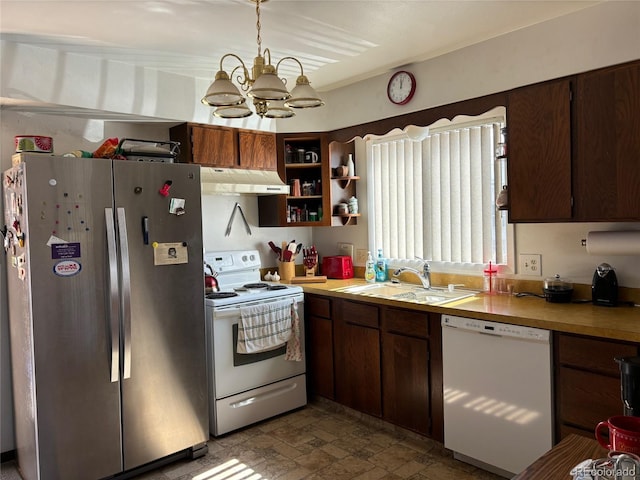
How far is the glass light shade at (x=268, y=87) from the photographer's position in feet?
6.42

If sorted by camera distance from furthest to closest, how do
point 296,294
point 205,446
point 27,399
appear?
point 296,294 < point 205,446 < point 27,399

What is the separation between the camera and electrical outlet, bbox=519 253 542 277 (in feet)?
9.80

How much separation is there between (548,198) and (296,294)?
5.99ft

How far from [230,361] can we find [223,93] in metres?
1.86

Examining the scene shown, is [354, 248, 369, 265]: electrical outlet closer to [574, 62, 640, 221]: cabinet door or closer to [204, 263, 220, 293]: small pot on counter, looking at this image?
[204, 263, 220, 293]: small pot on counter

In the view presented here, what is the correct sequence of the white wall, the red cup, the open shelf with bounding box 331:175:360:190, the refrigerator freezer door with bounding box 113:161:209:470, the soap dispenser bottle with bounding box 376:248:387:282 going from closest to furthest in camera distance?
the red cup < the white wall < the refrigerator freezer door with bounding box 113:161:209:470 < the soap dispenser bottle with bounding box 376:248:387:282 < the open shelf with bounding box 331:175:360:190

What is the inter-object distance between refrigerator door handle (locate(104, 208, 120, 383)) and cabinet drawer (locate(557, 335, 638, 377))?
224 centimetres

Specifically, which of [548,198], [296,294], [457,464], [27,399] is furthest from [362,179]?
[27,399]

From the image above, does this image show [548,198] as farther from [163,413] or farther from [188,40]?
[163,413]

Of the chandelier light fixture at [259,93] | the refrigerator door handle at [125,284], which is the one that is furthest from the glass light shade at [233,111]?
the refrigerator door handle at [125,284]

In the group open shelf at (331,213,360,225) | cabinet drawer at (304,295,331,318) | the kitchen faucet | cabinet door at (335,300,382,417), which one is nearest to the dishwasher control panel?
cabinet door at (335,300,382,417)

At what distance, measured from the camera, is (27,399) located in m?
2.56

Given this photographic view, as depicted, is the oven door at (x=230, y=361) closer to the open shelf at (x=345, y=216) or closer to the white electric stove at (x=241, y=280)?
the white electric stove at (x=241, y=280)

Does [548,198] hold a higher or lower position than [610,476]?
higher
